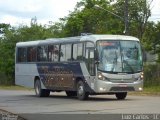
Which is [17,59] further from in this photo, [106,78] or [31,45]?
[106,78]

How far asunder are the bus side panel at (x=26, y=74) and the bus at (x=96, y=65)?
2.33m

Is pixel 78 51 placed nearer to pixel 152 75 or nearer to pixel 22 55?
pixel 22 55

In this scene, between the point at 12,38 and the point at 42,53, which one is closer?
the point at 42,53

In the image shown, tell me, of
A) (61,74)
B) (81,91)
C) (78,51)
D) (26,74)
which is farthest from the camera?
(26,74)

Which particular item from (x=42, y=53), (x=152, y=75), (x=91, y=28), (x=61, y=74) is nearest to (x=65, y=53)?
(x=61, y=74)

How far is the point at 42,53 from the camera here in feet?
105

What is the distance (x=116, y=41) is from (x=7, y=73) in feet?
147

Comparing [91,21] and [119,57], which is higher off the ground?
[91,21]

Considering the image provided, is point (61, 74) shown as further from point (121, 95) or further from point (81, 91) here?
point (121, 95)

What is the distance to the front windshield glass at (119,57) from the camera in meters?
25.5

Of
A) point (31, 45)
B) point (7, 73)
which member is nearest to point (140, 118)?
point (31, 45)

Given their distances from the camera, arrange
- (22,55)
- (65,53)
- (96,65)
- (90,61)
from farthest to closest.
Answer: (22,55)
(65,53)
(90,61)
(96,65)

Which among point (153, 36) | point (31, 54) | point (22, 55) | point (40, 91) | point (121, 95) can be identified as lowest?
point (40, 91)

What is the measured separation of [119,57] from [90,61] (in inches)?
55.2
